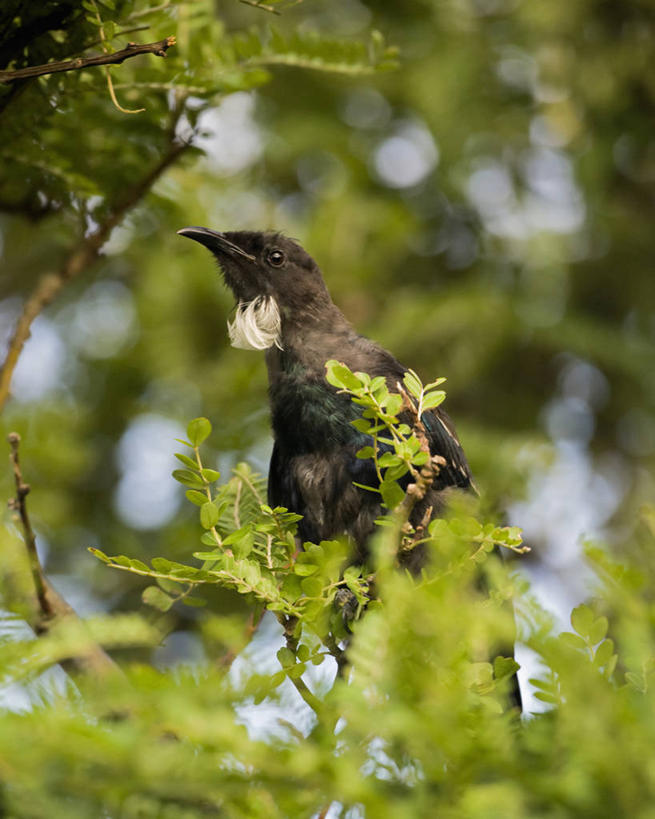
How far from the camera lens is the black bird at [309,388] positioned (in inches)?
136

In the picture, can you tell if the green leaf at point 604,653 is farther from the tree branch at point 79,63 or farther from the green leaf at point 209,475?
the tree branch at point 79,63

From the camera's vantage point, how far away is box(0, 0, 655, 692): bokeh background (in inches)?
208

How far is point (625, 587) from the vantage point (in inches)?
69.2

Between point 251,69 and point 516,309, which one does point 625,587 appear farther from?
point 516,309

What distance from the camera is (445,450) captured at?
3.62 m

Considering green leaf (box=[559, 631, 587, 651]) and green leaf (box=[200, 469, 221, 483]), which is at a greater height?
green leaf (box=[200, 469, 221, 483])

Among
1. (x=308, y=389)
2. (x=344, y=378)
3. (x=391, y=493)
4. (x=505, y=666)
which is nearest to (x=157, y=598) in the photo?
(x=391, y=493)

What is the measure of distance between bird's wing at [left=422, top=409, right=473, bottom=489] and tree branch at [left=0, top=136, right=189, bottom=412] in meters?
1.29

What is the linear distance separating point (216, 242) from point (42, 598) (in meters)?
1.97

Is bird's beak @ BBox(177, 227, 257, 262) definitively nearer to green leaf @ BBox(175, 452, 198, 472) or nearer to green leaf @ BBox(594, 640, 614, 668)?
green leaf @ BBox(175, 452, 198, 472)

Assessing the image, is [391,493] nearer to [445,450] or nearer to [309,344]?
[445,450]

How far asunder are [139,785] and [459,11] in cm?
616

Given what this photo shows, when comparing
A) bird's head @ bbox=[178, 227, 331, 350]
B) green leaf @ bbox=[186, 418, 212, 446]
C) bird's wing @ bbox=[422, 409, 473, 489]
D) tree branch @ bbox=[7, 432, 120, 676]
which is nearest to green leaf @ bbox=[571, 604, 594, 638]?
green leaf @ bbox=[186, 418, 212, 446]

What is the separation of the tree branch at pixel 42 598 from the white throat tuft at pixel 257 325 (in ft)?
4.56
